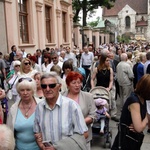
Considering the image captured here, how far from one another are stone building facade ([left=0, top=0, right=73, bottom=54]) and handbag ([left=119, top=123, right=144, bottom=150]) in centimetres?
1027

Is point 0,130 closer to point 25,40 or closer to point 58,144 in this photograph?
point 58,144

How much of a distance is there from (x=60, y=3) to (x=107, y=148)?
17149mm

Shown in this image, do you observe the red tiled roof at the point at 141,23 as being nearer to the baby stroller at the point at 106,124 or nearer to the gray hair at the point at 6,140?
the baby stroller at the point at 106,124

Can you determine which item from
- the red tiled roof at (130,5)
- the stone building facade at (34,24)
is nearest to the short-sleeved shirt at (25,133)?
the stone building facade at (34,24)

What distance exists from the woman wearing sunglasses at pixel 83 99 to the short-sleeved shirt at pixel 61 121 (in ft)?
2.33

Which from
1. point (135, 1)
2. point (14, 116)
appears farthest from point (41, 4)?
point (135, 1)

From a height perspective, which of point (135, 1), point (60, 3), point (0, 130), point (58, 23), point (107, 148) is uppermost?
point (135, 1)

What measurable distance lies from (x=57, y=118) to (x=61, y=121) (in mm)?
51

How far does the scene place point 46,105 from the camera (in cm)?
279

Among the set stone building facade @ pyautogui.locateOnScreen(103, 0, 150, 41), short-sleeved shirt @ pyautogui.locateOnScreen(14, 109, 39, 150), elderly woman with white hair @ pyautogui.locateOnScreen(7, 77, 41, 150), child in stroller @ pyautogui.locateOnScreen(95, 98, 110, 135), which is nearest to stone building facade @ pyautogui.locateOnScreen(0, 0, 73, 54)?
child in stroller @ pyautogui.locateOnScreen(95, 98, 110, 135)

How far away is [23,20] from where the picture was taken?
15141 mm

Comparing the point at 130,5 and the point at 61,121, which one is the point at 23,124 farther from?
the point at 130,5

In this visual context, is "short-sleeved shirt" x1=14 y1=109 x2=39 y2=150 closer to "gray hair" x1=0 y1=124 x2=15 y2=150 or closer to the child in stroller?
"gray hair" x1=0 y1=124 x2=15 y2=150

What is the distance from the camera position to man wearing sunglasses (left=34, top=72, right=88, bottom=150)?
107 inches
